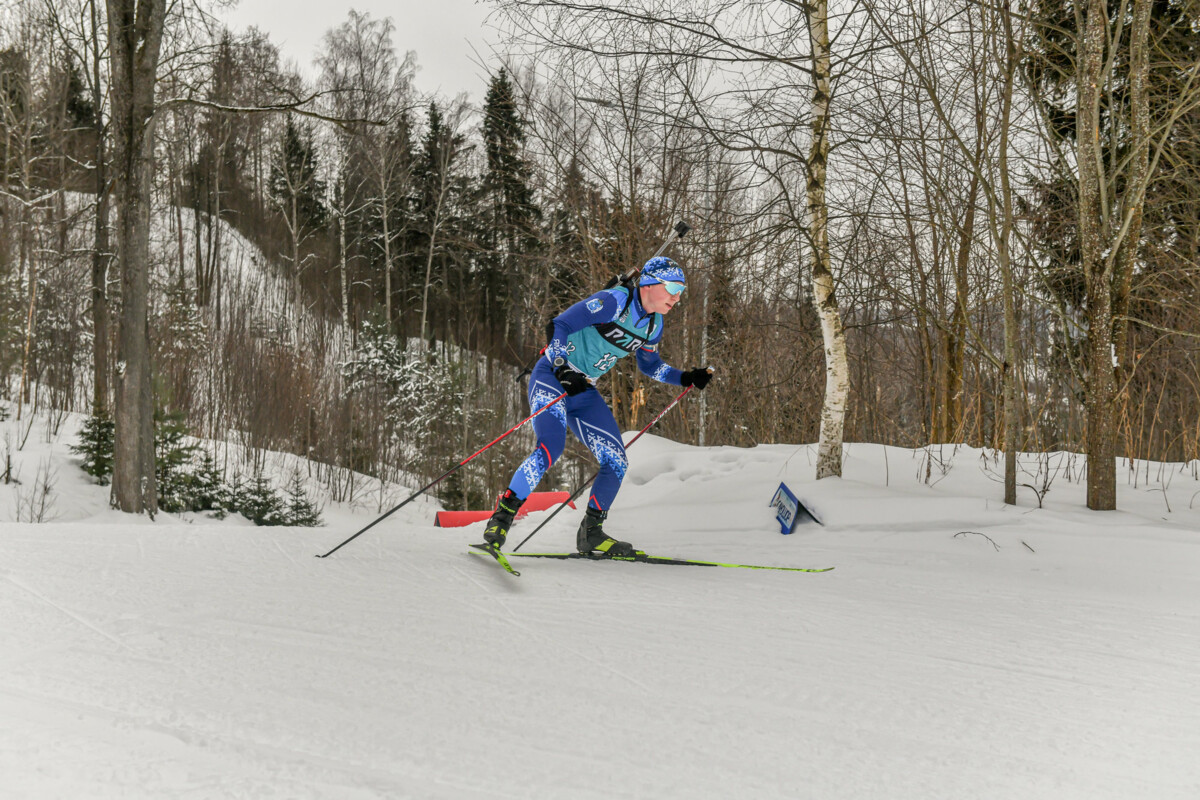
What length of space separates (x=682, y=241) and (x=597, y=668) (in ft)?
21.5

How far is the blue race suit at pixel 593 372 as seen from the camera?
4.18 meters

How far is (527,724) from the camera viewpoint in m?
1.90

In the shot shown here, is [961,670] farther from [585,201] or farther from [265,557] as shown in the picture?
[585,201]

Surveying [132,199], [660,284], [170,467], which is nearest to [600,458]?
[660,284]

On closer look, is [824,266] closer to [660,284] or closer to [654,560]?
[660,284]

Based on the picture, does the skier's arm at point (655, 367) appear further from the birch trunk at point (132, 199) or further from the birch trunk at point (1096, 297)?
the birch trunk at point (132, 199)

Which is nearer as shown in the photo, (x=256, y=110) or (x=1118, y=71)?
(x=256, y=110)

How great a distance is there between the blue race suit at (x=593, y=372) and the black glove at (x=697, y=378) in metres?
0.05

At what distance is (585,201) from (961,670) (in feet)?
36.3

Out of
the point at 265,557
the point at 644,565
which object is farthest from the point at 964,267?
the point at 265,557

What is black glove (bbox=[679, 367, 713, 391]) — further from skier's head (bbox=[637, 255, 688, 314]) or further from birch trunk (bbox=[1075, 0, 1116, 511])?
birch trunk (bbox=[1075, 0, 1116, 511])

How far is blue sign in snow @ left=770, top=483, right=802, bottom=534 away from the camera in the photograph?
5066 mm

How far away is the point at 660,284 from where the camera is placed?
4.26 metres

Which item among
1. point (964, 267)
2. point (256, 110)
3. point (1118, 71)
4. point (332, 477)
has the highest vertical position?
point (1118, 71)
